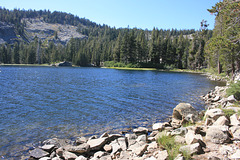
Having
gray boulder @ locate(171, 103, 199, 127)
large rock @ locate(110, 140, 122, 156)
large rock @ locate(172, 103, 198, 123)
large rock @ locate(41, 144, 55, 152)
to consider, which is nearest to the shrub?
large rock @ locate(110, 140, 122, 156)

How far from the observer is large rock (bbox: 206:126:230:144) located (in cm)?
714

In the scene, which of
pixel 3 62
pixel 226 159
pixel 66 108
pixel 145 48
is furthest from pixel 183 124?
pixel 3 62

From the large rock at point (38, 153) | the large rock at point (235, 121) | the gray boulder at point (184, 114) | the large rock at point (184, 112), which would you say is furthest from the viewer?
the large rock at point (184, 112)

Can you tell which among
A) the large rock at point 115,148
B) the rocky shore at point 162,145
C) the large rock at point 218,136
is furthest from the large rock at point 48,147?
the large rock at point 218,136

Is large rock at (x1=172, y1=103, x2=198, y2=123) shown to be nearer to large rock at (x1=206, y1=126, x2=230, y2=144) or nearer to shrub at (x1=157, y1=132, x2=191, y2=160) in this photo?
large rock at (x1=206, y1=126, x2=230, y2=144)

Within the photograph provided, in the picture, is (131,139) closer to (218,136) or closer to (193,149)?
(193,149)

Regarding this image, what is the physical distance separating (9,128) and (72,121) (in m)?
4.19

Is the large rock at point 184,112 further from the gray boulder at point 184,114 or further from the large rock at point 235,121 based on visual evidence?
the large rock at point 235,121

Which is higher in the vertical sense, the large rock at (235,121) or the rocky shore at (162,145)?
the large rock at (235,121)

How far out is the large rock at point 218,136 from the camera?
7137 millimetres

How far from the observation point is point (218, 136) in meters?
7.33

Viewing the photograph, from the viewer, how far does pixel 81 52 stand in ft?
466

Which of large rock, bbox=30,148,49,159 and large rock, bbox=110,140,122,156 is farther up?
large rock, bbox=110,140,122,156

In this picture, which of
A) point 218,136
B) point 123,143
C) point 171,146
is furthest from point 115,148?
point 218,136
